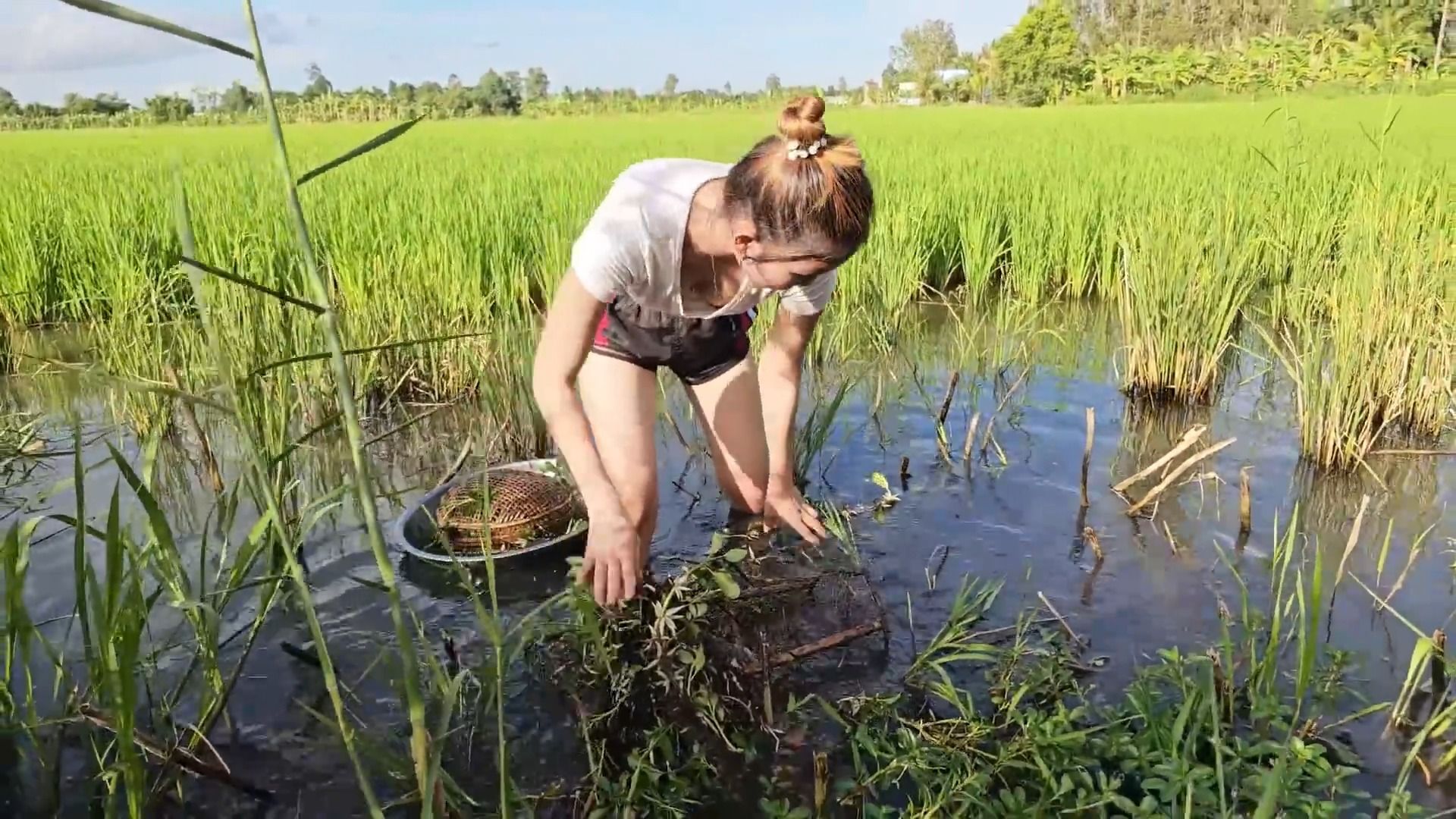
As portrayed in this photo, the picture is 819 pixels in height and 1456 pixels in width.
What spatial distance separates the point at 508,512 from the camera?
110 inches

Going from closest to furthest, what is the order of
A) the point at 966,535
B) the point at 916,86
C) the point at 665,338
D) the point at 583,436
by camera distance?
the point at 583,436 → the point at 665,338 → the point at 966,535 → the point at 916,86

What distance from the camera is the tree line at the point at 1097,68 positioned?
15523mm

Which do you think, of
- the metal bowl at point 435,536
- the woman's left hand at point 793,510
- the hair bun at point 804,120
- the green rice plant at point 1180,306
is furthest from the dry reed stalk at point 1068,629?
the green rice plant at point 1180,306

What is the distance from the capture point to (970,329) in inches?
202

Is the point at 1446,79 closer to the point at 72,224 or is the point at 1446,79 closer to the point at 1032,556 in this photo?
the point at 1032,556

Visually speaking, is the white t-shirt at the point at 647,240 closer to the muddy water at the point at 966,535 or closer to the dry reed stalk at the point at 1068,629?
the muddy water at the point at 966,535

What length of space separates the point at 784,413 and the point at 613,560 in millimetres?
821

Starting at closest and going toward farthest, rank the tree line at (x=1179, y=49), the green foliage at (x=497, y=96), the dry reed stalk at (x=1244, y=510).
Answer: the dry reed stalk at (x=1244, y=510)
the tree line at (x=1179, y=49)
the green foliage at (x=497, y=96)

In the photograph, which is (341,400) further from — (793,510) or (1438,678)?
(1438,678)

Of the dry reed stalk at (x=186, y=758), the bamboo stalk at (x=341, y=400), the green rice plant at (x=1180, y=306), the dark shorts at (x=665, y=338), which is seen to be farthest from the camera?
the green rice plant at (x=1180, y=306)

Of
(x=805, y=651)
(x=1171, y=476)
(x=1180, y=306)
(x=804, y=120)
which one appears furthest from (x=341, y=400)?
(x=1180, y=306)

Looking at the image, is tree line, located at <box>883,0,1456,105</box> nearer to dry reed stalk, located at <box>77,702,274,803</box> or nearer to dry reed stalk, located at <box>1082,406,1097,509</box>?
dry reed stalk, located at <box>1082,406,1097,509</box>

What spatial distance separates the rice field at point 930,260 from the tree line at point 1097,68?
173cm

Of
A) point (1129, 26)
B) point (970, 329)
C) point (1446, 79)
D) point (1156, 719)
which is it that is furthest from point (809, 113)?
point (1129, 26)
